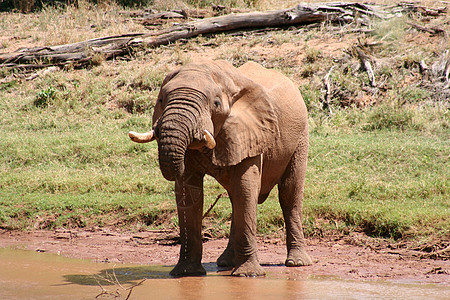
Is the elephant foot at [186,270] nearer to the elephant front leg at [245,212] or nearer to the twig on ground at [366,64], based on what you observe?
the elephant front leg at [245,212]

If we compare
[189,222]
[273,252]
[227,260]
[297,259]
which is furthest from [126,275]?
[273,252]

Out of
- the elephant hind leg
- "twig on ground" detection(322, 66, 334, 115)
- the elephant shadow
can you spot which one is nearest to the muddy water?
the elephant shadow

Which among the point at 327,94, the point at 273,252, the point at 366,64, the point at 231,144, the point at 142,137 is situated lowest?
the point at 273,252

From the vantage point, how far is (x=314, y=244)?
805 cm

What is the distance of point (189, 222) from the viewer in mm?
6340

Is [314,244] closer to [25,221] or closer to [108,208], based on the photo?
[108,208]

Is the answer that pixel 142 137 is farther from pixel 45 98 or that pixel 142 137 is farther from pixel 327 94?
pixel 45 98

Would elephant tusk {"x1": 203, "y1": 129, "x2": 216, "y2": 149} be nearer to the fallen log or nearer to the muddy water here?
the muddy water

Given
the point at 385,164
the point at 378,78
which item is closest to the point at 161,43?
the point at 378,78

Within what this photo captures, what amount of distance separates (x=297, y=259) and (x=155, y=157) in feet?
16.1

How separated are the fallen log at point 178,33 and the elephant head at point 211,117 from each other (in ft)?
36.7

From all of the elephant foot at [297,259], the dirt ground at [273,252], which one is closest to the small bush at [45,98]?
the dirt ground at [273,252]

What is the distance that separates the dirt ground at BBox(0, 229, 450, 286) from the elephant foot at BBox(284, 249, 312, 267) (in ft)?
0.30

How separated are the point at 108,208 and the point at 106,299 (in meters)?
3.66
